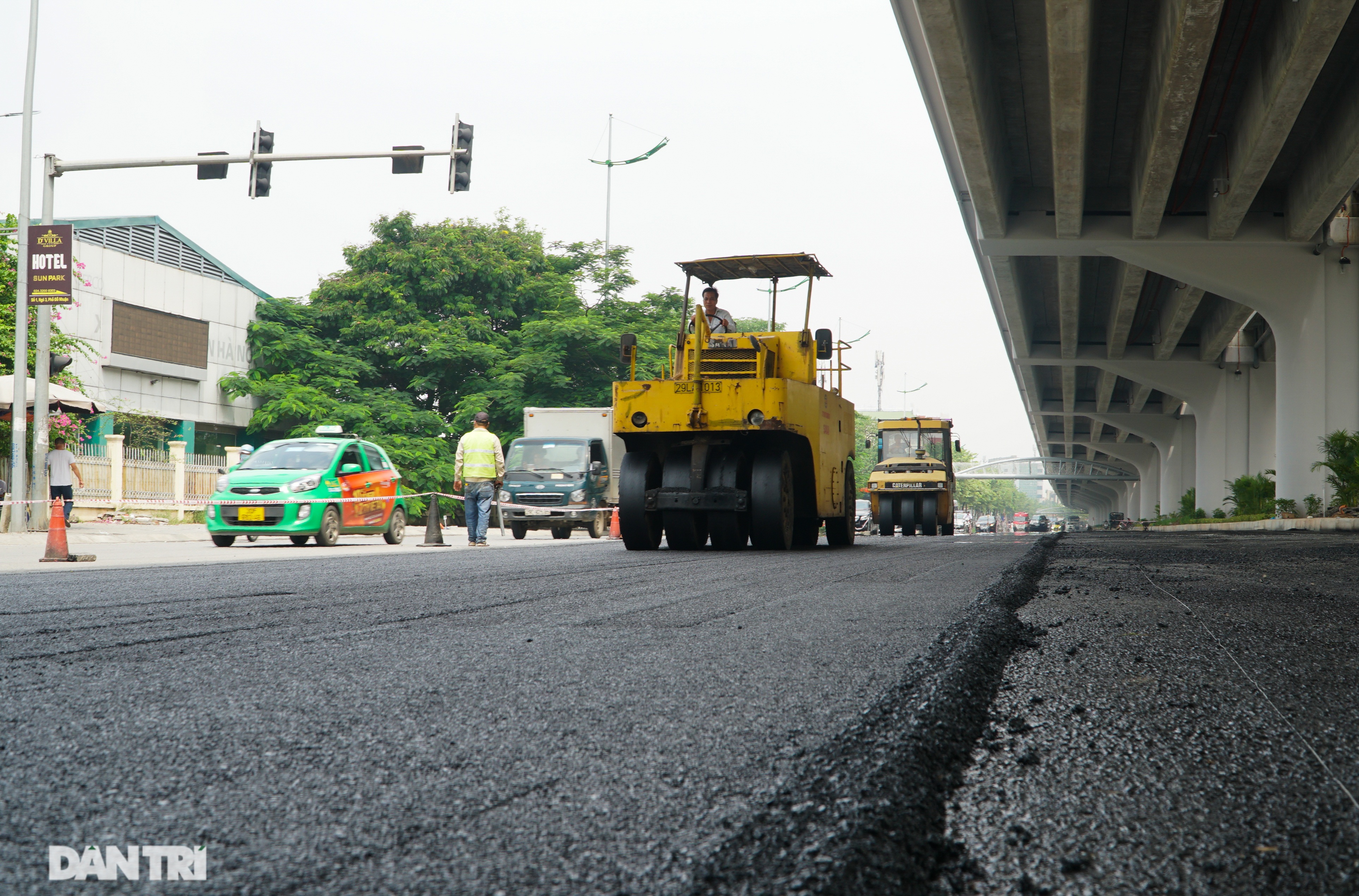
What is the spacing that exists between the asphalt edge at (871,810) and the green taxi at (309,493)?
13110 mm

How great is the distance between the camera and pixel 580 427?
24.3 metres

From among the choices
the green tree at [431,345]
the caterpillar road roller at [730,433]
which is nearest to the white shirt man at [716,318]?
the caterpillar road roller at [730,433]

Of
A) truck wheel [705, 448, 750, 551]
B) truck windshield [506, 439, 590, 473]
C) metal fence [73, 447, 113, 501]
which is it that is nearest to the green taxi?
truck wheel [705, 448, 750, 551]

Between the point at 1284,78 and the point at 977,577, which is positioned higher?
the point at 1284,78

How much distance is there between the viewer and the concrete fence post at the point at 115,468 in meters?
24.8

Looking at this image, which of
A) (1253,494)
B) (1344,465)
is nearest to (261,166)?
(1344,465)

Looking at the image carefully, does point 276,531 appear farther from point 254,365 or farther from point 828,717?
point 254,365

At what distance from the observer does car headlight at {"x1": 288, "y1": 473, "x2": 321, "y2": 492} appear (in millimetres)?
14828

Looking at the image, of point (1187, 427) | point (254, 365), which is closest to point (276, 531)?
point (254, 365)

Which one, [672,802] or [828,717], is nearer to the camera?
[672,802]

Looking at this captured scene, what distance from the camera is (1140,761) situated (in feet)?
7.45

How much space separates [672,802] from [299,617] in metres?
3.47

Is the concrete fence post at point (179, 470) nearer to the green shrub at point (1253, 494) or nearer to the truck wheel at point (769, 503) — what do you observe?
the truck wheel at point (769, 503)

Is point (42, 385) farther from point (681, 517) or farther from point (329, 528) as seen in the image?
point (681, 517)
